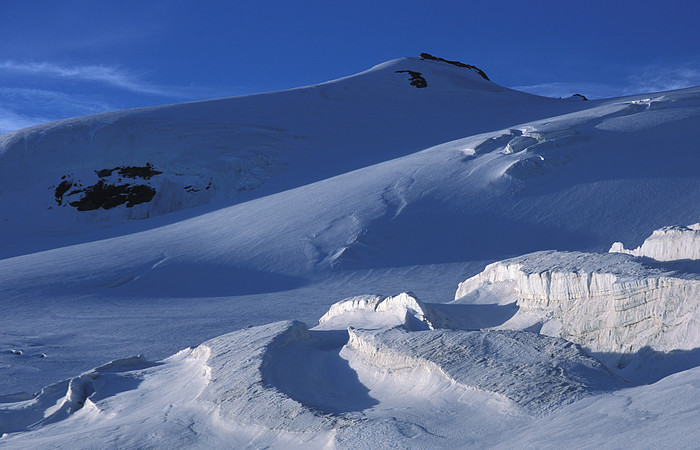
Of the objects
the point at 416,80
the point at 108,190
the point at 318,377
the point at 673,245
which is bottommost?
the point at 318,377

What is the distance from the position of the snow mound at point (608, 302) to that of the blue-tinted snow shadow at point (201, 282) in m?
6.18

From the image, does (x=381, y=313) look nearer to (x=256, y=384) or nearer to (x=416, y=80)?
(x=256, y=384)

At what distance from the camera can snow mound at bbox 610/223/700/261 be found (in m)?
5.06

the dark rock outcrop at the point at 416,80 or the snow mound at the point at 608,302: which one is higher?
the dark rock outcrop at the point at 416,80

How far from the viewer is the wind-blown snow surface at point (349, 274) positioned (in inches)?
142

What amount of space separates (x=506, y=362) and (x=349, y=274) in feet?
25.4

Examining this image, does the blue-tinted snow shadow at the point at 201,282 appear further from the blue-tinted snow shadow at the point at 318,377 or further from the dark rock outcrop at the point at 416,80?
the dark rock outcrop at the point at 416,80

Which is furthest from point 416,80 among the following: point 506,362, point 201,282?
point 506,362

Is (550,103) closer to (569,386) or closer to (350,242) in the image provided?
(350,242)

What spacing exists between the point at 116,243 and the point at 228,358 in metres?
10.1

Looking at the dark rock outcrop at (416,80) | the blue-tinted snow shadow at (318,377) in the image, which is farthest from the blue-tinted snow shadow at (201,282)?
the dark rock outcrop at (416,80)

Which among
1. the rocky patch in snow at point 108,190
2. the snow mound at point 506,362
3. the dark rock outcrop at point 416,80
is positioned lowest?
the snow mound at point 506,362

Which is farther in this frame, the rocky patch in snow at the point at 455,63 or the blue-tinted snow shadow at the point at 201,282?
the rocky patch in snow at the point at 455,63

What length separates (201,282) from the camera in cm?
1166
